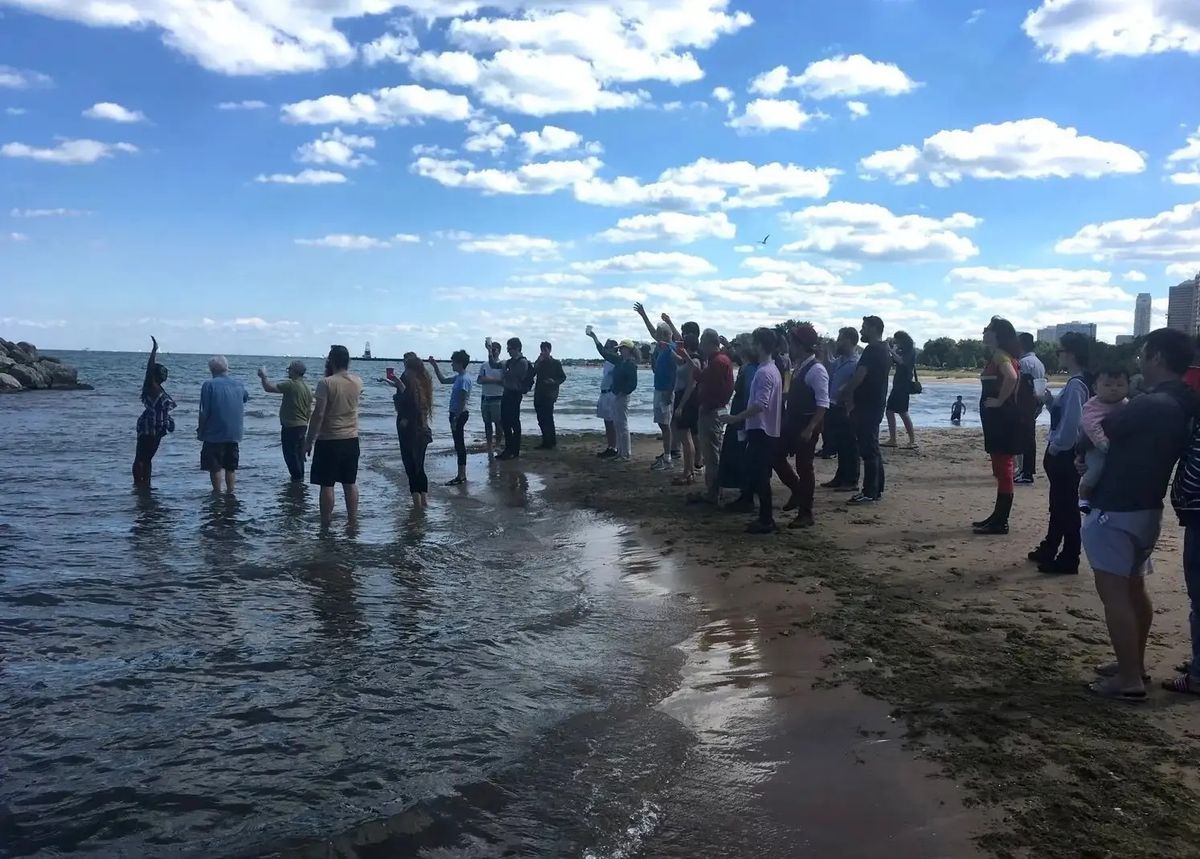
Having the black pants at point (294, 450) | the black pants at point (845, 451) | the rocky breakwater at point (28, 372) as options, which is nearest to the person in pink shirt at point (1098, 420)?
the black pants at point (845, 451)

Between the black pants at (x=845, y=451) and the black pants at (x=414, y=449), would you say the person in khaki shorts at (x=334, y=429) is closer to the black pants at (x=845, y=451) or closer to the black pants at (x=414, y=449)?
the black pants at (x=414, y=449)

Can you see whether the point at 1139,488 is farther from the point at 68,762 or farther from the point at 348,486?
the point at 348,486

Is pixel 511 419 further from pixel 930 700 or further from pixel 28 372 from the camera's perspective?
pixel 28 372

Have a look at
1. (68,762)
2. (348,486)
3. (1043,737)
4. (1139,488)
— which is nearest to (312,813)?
(68,762)

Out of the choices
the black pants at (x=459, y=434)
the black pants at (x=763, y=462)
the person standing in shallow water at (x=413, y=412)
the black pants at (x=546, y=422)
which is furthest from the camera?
the black pants at (x=546, y=422)

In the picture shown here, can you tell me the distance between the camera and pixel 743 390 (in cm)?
947

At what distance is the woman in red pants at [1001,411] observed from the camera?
24.8 feet

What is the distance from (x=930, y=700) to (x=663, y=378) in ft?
27.8

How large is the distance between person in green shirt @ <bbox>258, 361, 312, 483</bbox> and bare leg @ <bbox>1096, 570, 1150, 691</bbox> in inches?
388

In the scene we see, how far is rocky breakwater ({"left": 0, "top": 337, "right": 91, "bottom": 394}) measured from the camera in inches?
1633

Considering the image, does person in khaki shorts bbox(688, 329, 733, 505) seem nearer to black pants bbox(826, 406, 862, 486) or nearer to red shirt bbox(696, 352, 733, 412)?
red shirt bbox(696, 352, 733, 412)

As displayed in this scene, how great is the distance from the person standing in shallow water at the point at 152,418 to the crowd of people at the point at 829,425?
0.09 feet

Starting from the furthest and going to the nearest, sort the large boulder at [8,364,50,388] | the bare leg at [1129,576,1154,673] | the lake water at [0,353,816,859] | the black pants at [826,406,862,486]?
the large boulder at [8,364,50,388] < the black pants at [826,406,862,486] < the bare leg at [1129,576,1154,673] < the lake water at [0,353,816,859]

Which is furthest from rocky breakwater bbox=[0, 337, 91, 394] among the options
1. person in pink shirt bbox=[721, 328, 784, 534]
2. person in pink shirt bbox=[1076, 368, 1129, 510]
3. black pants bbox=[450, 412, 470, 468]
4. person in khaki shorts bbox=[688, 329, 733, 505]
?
person in pink shirt bbox=[1076, 368, 1129, 510]
